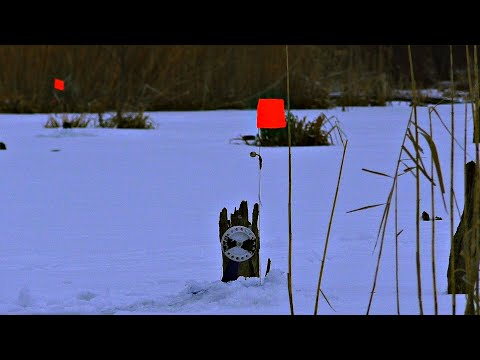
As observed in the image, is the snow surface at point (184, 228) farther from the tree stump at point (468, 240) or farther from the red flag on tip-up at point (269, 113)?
the red flag on tip-up at point (269, 113)

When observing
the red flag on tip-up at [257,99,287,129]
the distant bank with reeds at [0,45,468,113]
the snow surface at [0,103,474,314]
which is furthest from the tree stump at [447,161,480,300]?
the distant bank with reeds at [0,45,468,113]

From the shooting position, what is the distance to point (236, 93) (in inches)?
537

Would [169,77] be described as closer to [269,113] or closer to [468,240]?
[269,113]

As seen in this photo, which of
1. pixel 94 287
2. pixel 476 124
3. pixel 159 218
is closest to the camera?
pixel 476 124

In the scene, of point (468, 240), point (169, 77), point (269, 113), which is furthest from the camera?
point (169, 77)

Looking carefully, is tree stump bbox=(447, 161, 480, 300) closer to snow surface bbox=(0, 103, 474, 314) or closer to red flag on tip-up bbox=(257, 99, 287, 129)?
snow surface bbox=(0, 103, 474, 314)

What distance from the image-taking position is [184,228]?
4422 millimetres

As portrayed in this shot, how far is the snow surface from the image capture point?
2.96 meters

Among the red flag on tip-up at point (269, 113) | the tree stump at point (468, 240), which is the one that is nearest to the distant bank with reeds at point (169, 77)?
the red flag on tip-up at point (269, 113)

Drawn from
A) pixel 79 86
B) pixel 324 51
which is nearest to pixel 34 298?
pixel 79 86

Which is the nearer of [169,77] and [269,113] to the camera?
[269,113]

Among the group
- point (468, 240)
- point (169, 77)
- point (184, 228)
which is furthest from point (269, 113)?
point (169, 77)
